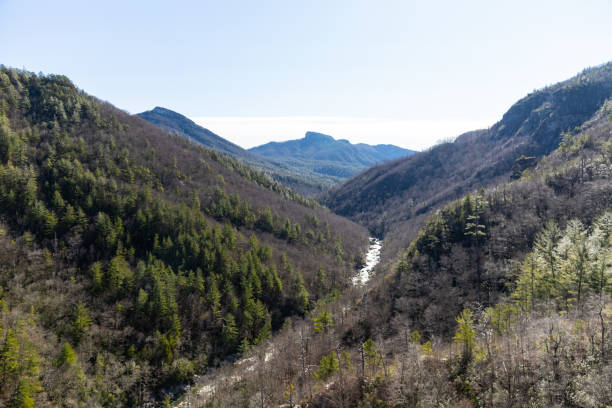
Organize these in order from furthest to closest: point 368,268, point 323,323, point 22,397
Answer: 1. point 368,268
2. point 323,323
3. point 22,397

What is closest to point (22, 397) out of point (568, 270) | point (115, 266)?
point (115, 266)

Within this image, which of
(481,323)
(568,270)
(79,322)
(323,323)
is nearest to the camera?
(481,323)

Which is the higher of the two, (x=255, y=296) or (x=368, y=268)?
(x=255, y=296)

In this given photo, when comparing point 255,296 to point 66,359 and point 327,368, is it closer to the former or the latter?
point 66,359

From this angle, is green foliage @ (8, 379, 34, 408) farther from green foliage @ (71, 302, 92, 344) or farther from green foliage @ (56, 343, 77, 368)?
green foliage @ (71, 302, 92, 344)

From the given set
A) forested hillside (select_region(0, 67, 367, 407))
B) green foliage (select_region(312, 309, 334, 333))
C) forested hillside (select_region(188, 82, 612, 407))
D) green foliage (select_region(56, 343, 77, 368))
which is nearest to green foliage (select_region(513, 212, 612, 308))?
forested hillside (select_region(188, 82, 612, 407))

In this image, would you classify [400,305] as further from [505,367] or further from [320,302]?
[505,367]

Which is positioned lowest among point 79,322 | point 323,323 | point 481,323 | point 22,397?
point 323,323

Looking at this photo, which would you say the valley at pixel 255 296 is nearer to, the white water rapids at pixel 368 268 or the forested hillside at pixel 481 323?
the forested hillside at pixel 481 323
